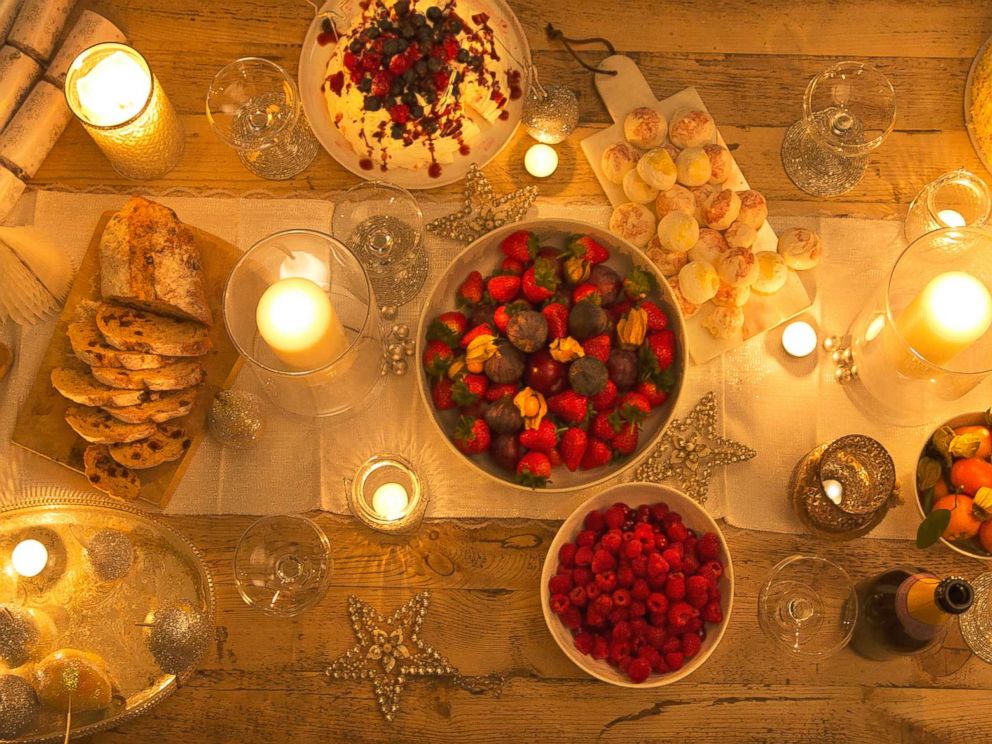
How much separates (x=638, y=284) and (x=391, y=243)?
0.46 metres

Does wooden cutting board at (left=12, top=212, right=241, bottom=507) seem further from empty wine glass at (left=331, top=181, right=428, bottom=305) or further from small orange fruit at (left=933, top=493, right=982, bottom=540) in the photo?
small orange fruit at (left=933, top=493, right=982, bottom=540)

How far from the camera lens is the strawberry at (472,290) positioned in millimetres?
1535

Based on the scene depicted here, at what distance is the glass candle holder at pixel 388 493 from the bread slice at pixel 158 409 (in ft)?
1.04

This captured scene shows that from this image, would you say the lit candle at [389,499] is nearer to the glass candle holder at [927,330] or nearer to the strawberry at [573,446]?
the strawberry at [573,446]

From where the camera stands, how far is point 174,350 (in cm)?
152

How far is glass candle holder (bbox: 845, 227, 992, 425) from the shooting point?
1.48 m

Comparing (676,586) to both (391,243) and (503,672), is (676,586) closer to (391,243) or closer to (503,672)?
(503,672)

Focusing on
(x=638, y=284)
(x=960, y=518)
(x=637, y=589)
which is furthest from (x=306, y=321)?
(x=960, y=518)

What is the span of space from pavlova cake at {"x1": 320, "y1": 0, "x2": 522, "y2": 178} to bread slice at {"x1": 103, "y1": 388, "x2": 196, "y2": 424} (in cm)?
53

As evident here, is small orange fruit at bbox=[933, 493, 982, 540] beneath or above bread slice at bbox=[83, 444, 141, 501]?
beneath

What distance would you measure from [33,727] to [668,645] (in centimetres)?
104

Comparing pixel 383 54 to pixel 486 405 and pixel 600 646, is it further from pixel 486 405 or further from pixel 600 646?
pixel 600 646

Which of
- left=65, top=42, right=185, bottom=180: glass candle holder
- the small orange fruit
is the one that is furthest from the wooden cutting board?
the small orange fruit

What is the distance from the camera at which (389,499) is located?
156 centimetres
